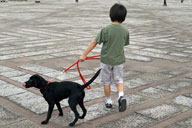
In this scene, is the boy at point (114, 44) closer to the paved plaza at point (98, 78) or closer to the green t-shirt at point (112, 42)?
the green t-shirt at point (112, 42)

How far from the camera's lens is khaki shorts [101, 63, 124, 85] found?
4832mm

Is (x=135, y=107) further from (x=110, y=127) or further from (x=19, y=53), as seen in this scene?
(x=19, y=53)

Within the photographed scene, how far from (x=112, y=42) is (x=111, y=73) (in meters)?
0.52

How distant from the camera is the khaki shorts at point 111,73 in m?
4.83

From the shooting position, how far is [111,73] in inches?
194

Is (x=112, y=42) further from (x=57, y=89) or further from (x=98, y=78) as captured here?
(x=98, y=78)

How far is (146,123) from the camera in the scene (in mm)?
4516

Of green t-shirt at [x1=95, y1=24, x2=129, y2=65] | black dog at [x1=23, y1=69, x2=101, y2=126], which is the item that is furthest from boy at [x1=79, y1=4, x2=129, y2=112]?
black dog at [x1=23, y1=69, x2=101, y2=126]

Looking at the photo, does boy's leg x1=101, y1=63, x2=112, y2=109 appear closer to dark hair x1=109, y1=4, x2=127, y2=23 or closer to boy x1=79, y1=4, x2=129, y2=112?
boy x1=79, y1=4, x2=129, y2=112

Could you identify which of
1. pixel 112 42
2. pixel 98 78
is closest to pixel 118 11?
pixel 112 42

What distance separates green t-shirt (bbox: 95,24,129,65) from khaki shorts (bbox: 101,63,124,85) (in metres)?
0.10

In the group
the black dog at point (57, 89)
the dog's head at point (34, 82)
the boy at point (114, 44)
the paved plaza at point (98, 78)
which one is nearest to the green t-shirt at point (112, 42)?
the boy at point (114, 44)

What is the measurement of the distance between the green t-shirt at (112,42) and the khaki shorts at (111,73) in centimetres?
10

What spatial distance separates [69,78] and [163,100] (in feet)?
7.14
